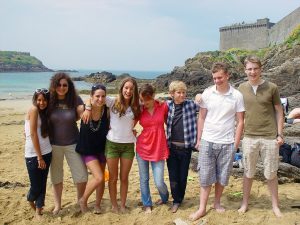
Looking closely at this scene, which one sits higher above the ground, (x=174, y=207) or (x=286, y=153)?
(x=286, y=153)

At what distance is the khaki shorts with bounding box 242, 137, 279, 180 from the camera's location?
4359 mm

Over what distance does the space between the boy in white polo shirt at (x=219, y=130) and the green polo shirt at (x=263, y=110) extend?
5.6 inches

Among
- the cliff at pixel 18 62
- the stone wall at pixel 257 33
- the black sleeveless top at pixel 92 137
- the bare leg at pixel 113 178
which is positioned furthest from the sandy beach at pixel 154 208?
the cliff at pixel 18 62

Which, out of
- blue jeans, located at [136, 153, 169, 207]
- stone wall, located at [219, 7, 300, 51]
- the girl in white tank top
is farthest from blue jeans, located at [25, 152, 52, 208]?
stone wall, located at [219, 7, 300, 51]

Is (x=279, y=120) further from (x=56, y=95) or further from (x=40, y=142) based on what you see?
(x=40, y=142)

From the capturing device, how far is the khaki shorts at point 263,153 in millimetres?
4359

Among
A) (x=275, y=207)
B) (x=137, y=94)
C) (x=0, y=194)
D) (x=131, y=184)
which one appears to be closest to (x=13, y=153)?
(x=0, y=194)

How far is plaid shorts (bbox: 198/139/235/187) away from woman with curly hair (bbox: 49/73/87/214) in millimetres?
1550

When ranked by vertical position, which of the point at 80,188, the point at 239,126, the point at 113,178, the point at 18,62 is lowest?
the point at 80,188

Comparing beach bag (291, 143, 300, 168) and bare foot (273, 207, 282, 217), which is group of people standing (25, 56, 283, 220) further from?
beach bag (291, 143, 300, 168)

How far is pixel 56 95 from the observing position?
4.55 metres

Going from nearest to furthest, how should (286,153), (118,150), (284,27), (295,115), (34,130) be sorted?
(295,115), (34,130), (118,150), (286,153), (284,27)

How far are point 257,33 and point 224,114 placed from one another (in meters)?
54.2

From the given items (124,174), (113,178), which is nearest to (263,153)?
(124,174)
